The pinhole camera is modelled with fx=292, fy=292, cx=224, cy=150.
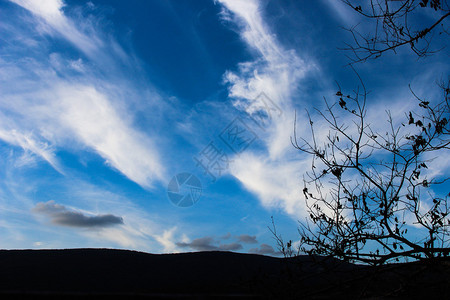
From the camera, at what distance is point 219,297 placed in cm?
324

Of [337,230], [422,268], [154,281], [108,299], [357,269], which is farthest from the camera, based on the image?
[154,281]

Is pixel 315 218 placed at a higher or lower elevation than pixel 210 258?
lower

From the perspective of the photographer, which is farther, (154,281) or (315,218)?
(154,281)

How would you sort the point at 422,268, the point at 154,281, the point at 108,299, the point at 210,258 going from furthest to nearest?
the point at 210,258
the point at 154,281
the point at 422,268
the point at 108,299

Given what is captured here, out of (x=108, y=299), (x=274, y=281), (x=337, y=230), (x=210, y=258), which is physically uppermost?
(x=210, y=258)

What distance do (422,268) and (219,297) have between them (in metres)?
2.80

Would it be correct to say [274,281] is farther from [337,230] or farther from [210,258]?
[210,258]

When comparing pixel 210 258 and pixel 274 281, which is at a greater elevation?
pixel 210 258

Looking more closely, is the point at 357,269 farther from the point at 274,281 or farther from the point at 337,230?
the point at 274,281

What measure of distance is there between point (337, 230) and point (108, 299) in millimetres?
3457

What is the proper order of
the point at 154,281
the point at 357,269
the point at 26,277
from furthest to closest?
1. the point at 154,281
2. the point at 26,277
3. the point at 357,269

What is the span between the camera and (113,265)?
24734 millimetres

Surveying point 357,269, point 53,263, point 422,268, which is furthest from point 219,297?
point 53,263

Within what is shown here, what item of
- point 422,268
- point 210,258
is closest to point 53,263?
point 210,258
